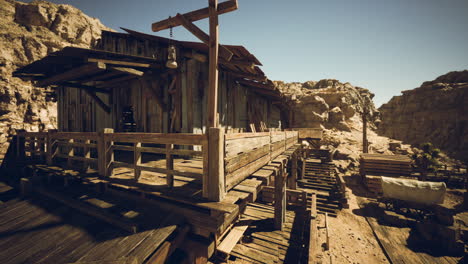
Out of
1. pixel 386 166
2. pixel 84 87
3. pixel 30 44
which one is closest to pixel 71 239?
pixel 84 87

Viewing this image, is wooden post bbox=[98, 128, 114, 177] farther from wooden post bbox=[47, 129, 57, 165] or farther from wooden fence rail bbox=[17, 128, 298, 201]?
wooden post bbox=[47, 129, 57, 165]

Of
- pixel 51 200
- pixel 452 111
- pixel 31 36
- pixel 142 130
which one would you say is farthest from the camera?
pixel 452 111

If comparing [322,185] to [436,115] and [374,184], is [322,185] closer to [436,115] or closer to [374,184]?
[374,184]

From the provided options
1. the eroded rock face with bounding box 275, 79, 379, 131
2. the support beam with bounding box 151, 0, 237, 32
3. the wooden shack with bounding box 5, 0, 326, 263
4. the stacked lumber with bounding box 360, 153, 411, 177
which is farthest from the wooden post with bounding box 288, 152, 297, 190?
the eroded rock face with bounding box 275, 79, 379, 131

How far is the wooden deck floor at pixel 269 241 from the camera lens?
22.0ft

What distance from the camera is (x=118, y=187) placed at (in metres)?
3.88

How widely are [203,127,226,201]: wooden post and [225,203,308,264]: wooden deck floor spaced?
17.8 ft

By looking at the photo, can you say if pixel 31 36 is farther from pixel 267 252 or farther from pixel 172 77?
pixel 267 252

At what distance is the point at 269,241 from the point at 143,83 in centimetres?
855

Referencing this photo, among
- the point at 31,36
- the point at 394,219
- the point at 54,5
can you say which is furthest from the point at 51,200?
the point at 54,5

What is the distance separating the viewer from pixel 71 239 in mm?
2541

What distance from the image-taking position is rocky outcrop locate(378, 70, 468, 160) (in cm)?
4100

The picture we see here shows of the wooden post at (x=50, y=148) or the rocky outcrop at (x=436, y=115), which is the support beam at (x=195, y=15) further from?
the rocky outcrop at (x=436, y=115)

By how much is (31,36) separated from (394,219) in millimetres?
48406
